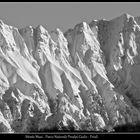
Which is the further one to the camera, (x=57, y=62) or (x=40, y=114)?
(x=57, y=62)

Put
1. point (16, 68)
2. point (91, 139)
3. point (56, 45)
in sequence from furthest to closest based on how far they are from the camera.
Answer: point (56, 45) → point (16, 68) → point (91, 139)

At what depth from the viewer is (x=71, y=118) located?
138m

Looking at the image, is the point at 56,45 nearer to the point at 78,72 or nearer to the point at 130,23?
the point at 78,72

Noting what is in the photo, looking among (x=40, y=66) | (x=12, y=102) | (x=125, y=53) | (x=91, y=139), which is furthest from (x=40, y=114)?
(x=91, y=139)

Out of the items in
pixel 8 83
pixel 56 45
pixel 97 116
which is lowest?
pixel 97 116

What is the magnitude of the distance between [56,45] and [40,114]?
27760mm

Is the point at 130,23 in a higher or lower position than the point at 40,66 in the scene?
higher

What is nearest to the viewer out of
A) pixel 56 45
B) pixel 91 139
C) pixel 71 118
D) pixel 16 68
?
pixel 91 139

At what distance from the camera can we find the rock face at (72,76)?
141 metres

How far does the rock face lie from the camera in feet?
462

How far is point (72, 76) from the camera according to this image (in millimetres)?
153750

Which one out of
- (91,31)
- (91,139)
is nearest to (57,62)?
(91,31)

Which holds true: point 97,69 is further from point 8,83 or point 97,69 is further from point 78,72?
point 8,83

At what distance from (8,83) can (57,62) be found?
1792 centimetres
